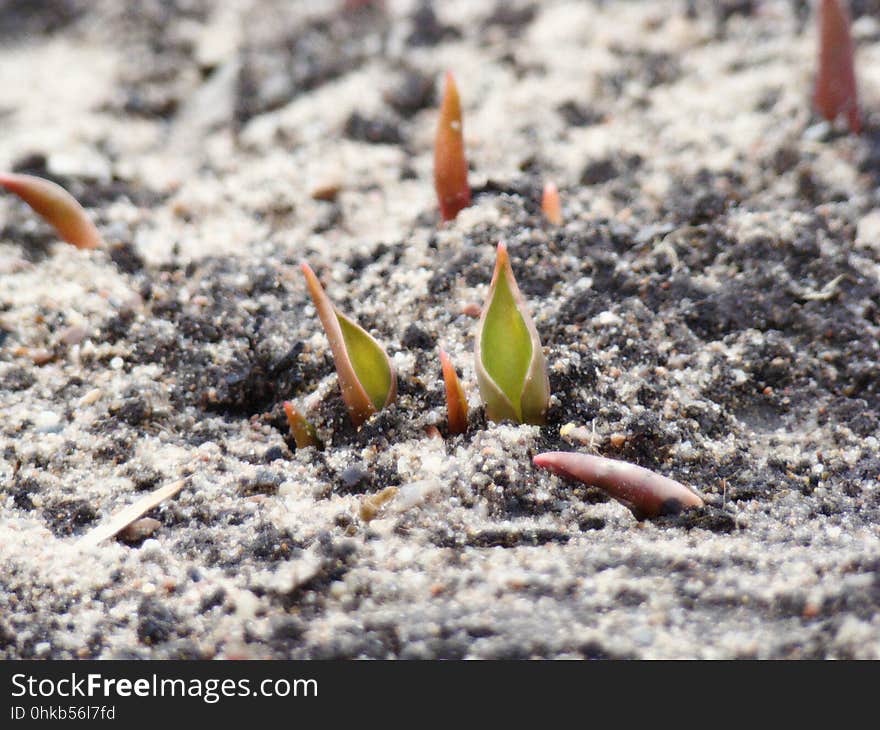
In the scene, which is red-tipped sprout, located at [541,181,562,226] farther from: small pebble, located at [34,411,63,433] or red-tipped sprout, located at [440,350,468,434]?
small pebble, located at [34,411,63,433]

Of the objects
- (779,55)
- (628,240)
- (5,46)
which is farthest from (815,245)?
(5,46)

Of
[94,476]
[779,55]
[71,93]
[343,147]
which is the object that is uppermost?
[71,93]

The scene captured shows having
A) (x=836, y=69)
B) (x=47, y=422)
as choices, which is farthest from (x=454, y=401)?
(x=836, y=69)

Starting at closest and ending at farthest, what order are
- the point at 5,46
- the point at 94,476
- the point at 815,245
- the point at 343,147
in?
the point at 94,476 < the point at 815,245 < the point at 343,147 < the point at 5,46

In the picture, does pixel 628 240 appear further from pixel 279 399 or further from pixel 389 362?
pixel 279 399

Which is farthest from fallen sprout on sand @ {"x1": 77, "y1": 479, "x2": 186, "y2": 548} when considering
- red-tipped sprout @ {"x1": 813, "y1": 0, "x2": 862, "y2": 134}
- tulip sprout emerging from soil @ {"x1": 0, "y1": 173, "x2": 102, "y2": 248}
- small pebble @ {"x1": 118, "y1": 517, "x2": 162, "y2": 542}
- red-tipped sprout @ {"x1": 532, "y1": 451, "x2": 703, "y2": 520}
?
red-tipped sprout @ {"x1": 813, "y1": 0, "x2": 862, "y2": 134}

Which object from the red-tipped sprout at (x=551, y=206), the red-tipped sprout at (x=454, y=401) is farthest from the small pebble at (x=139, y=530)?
the red-tipped sprout at (x=551, y=206)

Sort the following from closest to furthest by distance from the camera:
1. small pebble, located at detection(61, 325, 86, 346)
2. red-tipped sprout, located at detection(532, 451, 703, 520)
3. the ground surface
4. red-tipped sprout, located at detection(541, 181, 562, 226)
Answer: the ground surface
red-tipped sprout, located at detection(532, 451, 703, 520)
small pebble, located at detection(61, 325, 86, 346)
red-tipped sprout, located at detection(541, 181, 562, 226)
